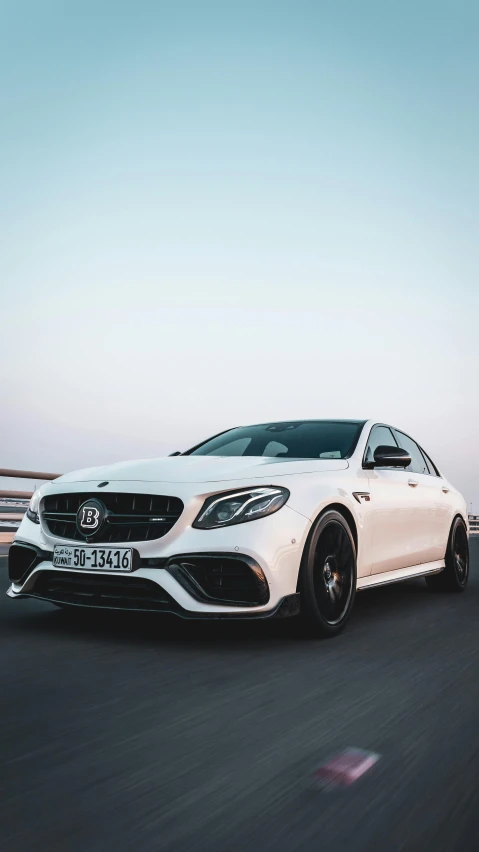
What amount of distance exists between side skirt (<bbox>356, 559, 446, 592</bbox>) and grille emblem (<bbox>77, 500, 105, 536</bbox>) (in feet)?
5.81

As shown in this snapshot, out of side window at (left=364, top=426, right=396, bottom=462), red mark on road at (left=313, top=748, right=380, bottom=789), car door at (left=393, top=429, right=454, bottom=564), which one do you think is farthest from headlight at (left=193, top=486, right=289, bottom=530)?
car door at (left=393, top=429, right=454, bottom=564)

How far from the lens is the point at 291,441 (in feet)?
20.4

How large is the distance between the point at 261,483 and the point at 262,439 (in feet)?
6.17

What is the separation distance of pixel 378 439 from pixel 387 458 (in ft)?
2.30

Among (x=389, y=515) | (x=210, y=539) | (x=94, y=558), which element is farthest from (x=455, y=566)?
(x=94, y=558)

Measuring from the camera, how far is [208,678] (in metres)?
3.74

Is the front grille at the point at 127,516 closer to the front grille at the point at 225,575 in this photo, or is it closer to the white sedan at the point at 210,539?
the white sedan at the point at 210,539

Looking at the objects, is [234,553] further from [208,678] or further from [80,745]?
[80,745]

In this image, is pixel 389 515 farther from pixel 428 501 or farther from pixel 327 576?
pixel 327 576

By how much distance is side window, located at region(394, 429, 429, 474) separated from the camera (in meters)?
7.05

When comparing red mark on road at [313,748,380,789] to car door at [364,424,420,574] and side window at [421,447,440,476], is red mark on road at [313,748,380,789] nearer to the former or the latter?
car door at [364,424,420,574]

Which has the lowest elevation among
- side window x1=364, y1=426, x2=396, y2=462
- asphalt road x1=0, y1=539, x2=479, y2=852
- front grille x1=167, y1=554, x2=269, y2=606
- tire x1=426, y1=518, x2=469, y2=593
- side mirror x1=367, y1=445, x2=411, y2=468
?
tire x1=426, y1=518, x2=469, y2=593

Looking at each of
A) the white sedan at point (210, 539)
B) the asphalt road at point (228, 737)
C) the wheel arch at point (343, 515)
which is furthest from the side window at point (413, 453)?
the asphalt road at point (228, 737)

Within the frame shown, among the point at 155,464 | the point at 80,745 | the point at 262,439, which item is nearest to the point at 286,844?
the point at 80,745
